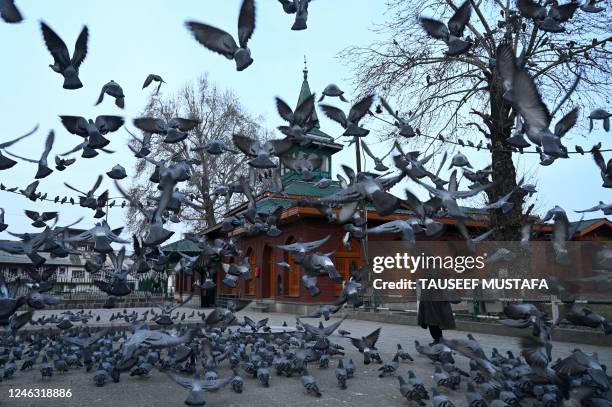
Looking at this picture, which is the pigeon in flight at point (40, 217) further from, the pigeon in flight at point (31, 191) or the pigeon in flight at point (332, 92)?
the pigeon in flight at point (332, 92)

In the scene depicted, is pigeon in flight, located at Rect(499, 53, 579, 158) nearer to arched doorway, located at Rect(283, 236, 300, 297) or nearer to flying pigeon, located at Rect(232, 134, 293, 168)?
flying pigeon, located at Rect(232, 134, 293, 168)

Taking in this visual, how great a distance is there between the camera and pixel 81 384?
5.44 metres

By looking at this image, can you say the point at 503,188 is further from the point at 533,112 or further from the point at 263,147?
the point at 263,147

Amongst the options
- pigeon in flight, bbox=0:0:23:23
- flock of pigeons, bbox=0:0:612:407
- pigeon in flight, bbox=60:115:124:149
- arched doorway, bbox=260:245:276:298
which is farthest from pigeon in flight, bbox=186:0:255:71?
arched doorway, bbox=260:245:276:298

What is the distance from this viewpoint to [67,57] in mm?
4164

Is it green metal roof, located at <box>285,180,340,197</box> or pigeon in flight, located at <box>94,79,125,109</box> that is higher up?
green metal roof, located at <box>285,180,340,197</box>

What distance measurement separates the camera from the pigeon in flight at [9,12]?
3729 millimetres

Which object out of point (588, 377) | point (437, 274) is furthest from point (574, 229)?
point (437, 274)

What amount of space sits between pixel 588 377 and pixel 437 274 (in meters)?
4.90

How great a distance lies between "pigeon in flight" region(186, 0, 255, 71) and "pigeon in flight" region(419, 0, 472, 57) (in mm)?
1617

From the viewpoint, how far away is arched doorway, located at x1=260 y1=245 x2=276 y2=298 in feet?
71.9

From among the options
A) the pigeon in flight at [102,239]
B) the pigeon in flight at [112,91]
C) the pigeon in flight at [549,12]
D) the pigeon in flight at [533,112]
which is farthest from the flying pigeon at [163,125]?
the pigeon in flight at [549,12]

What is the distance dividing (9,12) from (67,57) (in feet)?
1.81

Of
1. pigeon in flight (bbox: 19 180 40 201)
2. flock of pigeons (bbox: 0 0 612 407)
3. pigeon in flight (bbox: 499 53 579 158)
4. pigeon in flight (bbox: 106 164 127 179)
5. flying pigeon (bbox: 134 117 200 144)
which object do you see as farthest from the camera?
pigeon in flight (bbox: 19 180 40 201)
